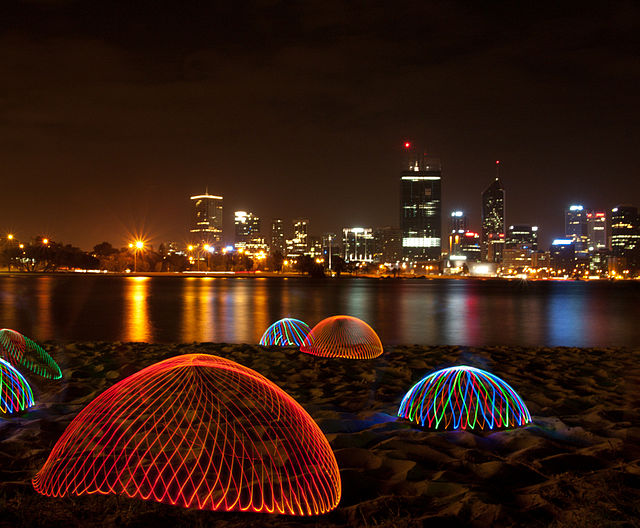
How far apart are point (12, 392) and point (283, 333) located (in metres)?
6.47

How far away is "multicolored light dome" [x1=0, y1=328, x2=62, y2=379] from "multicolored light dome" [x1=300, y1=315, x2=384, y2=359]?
469cm

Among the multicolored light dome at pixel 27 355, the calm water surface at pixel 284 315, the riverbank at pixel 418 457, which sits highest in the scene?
the multicolored light dome at pixel 27 355

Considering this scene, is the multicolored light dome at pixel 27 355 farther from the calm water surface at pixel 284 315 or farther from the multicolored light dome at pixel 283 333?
the multicolored light dome at pixel 283 333

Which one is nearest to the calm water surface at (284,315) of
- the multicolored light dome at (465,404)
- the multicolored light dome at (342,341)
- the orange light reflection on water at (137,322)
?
the orange light reflection on water at (137,322)

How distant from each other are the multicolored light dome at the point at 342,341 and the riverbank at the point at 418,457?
2.80 ft

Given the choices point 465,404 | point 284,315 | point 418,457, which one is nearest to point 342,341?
point 465,404

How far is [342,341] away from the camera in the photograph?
1071 centimetres

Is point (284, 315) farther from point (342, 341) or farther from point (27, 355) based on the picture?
point (27, 355)

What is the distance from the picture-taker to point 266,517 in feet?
12.6

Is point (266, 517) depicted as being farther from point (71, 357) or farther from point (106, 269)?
point (106, 269)

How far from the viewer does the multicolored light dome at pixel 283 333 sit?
12125 mm

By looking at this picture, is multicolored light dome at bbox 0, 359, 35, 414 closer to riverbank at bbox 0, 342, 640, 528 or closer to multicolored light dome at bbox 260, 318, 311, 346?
riverbank at bbox 0, 342, 640, 528

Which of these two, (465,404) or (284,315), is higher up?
(465,404)

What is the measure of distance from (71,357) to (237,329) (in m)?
7.12
